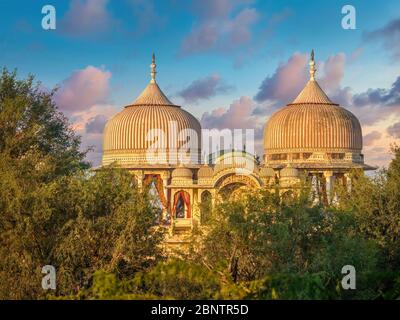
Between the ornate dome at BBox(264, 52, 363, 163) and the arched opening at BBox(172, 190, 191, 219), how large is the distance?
28.9ft

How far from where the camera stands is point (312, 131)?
7388 cm

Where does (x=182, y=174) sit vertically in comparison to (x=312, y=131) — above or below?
below

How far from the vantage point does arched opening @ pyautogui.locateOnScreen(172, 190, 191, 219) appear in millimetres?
61331

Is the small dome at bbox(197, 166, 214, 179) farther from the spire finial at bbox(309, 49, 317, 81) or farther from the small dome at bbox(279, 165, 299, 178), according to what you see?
the spire finial at bbox(309, 49, 317, 81)

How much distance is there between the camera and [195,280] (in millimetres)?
23766

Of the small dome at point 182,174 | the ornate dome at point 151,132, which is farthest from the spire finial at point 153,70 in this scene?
the small dome at point 182,174

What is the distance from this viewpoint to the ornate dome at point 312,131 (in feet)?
242

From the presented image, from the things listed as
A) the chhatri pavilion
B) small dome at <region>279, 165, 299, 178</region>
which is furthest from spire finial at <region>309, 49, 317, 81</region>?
small dome at <region>279, 165, 299, 178</region>

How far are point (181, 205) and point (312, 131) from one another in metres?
11.3

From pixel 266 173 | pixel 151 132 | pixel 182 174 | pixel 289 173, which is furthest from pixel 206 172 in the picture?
pixel 151 132

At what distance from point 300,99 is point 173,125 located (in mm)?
9495

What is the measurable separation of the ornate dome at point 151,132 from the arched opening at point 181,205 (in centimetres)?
445

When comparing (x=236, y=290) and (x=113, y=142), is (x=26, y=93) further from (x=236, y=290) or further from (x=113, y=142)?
(x=113, y=142)

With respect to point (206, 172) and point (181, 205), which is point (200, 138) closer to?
point (181, 205)
